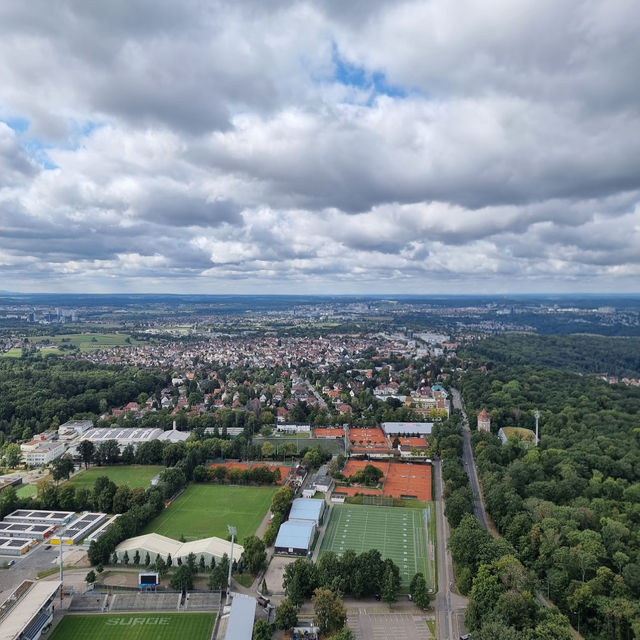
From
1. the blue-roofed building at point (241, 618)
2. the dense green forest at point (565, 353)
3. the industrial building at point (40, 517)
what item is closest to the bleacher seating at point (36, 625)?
the blue-roofed building at point (241, 618)

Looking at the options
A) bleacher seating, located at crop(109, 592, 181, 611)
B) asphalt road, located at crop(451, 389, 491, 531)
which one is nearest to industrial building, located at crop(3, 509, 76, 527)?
bleacher seating, located at crop(109, 592, 181, 611)

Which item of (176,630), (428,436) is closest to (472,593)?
(176,630)

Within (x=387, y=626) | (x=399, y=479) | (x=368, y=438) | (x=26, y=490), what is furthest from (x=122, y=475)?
(x=387, y=626)

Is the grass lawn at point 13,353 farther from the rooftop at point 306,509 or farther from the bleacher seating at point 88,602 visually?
the bleacher seating at point 88,602

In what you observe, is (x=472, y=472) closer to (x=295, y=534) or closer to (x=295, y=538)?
(x=295, y=534)

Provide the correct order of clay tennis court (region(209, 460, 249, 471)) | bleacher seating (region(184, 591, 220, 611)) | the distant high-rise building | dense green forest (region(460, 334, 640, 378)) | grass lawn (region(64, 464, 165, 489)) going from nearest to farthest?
bleacher seating (region(184, 591, 220, 611)) < grass lawn (region(64, 464, 165, 489)) < clay tennis court (region(209, 460, 249, 471)) < the distant high-rise building < dense green forest (region(460, 334, 640, 378))

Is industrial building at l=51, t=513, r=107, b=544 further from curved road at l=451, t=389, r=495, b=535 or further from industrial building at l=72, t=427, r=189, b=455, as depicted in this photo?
curved road at l=451, t=389, r=495, b=535

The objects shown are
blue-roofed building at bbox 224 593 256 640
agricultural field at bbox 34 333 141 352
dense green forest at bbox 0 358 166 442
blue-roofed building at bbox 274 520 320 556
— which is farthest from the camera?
agricultural field at bbox 34 333 141 352
